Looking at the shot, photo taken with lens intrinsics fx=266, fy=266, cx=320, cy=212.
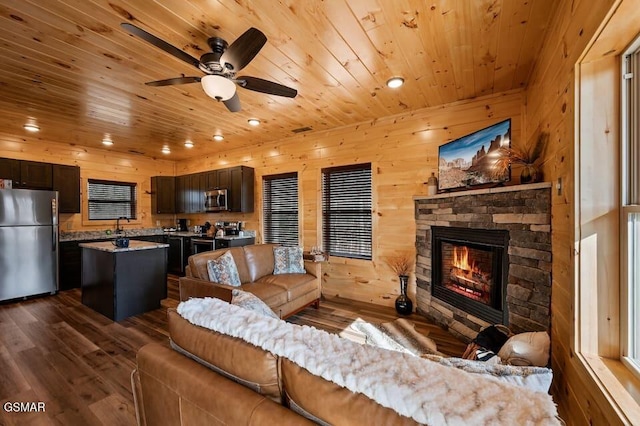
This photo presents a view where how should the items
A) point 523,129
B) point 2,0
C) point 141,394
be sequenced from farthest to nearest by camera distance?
1. point 523,129
2. point 2,0
3. point 141,394

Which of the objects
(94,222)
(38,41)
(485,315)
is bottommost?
(485,315)

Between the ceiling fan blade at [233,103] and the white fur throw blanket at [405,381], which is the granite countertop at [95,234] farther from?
the white fur throw blanket at [405,381]

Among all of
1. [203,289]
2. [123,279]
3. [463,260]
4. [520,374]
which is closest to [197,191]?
[123,279]

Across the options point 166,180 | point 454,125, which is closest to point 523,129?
point 454,125

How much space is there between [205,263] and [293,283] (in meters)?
1.06

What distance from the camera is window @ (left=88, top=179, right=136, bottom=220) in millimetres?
5637

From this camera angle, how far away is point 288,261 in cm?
378

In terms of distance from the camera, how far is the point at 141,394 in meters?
1.27

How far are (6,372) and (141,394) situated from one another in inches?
85.2

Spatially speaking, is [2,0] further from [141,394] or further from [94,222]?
[94,222]

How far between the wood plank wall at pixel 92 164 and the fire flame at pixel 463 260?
6.49 meters

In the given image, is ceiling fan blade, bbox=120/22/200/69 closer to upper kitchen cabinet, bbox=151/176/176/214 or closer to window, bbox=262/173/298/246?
window, bbox=262/173/298/246

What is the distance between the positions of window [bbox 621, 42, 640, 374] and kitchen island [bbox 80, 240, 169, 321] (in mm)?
4548

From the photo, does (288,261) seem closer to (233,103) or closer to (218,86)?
(233,103)
